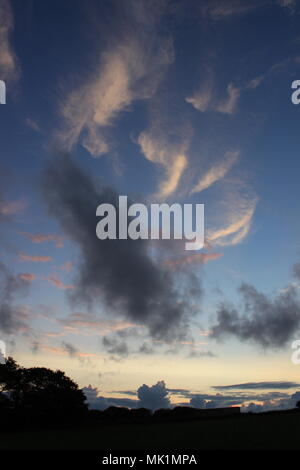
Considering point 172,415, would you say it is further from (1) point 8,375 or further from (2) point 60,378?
(1) point 8,375

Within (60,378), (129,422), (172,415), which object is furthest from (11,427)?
(172,415)

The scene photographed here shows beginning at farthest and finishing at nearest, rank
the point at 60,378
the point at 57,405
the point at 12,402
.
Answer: the point at 60,378
the point at 12,402
the point at 57,405

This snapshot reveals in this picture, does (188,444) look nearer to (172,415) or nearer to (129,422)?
(129,422)

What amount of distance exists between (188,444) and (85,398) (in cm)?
4789

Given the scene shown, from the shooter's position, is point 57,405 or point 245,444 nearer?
point 245,444
